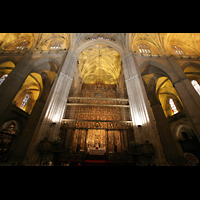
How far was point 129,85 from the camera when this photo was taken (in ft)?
33.4

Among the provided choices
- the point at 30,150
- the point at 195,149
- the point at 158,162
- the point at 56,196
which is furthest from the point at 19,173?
the point at 195,149

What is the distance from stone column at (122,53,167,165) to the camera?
256 inches

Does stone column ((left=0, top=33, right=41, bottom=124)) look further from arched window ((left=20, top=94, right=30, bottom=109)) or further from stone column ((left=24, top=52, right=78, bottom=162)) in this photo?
arched window ((left=20, top=94, right=30, bottom=109))

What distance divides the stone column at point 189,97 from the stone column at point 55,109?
1136 cm

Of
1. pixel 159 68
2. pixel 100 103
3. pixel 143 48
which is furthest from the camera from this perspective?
pixel 143 48

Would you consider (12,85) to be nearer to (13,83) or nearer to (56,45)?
(13,83)

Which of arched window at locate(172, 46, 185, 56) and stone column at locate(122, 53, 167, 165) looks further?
arched window at locate(172, 46, 185, 56)

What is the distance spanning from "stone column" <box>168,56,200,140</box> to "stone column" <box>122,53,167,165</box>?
362 cm

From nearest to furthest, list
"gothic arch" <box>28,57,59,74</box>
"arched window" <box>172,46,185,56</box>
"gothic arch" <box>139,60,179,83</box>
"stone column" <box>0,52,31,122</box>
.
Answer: "stone column" <box>0,52,31,122</box>, "gothic arch" <box>139,60,179,83</box>, "gothic arch" <box>28,57,59,74</box>, "arched window" <box>172,46,185,56</box>

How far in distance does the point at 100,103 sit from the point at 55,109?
4880 mm

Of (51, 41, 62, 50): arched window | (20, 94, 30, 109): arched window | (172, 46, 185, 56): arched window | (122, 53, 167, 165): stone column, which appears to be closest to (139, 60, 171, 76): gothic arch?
(122, 53, 167, 165): stone column

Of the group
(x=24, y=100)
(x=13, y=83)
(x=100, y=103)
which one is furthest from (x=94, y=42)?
(x=24, y=100)

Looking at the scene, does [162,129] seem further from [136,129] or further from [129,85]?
[129,85]

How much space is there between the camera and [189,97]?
8828 mm
